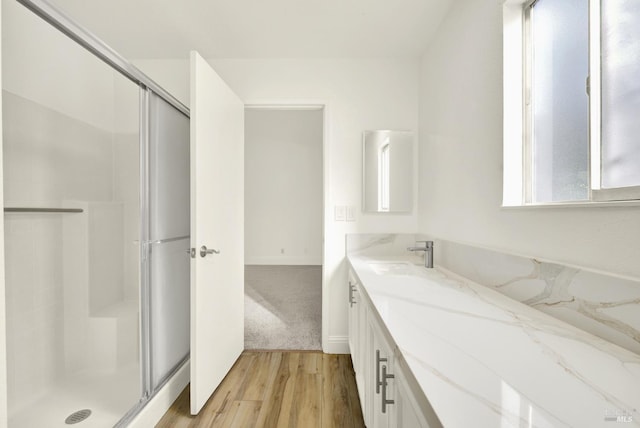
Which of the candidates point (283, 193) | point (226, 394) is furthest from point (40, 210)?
point (283, 193)

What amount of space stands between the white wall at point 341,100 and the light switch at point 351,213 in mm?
30

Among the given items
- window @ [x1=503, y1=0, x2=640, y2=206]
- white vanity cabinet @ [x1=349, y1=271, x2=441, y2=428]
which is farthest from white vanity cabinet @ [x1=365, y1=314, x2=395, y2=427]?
window @ [x1=503, y1=0, x2=640, y2=206]

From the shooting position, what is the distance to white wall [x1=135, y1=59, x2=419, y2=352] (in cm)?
229

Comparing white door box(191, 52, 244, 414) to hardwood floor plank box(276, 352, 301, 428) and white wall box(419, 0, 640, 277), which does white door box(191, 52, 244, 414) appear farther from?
white wall box(419, 0, 640, 277)

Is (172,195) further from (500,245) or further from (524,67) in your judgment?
(524,67)

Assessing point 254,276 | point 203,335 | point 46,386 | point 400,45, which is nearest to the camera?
point 46,386

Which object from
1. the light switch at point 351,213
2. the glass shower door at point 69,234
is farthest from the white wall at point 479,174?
the glass shower door at point 69,234

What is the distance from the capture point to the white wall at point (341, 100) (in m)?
2.29

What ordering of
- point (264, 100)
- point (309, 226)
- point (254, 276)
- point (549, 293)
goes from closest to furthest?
1. point (549, 293)
2. point (264, 100)
3. point (254, 276)
4. point (309, 226)

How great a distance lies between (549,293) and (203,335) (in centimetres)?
164

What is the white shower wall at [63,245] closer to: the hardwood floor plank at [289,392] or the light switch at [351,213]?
the hardwood floor plank at [289,392]

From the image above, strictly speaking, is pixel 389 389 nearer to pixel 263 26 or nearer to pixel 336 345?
pixel 336 345

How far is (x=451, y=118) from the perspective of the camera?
5.65 ft

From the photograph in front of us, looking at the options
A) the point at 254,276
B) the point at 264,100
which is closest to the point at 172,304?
the point at 264,100
